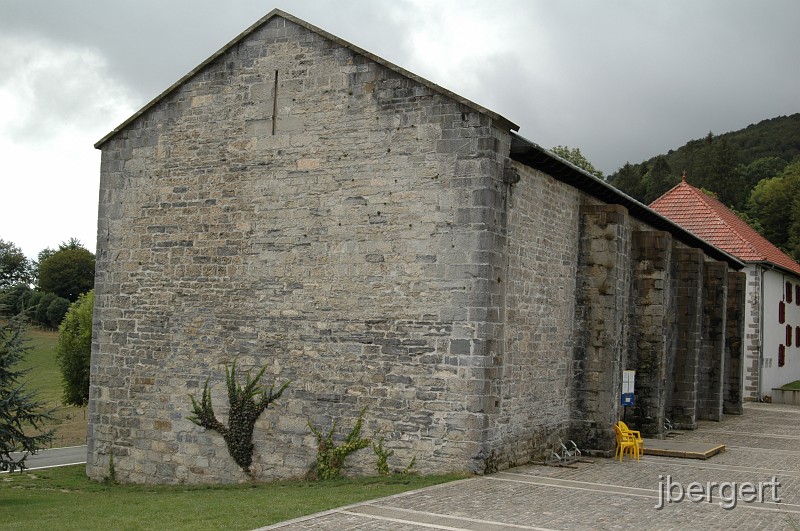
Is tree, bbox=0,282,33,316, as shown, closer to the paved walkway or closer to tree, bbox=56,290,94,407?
the paved walkway

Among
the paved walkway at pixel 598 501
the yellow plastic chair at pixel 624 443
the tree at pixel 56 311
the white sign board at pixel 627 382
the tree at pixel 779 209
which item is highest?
the tree at pixel 779 209

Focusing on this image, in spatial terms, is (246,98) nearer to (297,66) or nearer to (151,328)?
(297,66)

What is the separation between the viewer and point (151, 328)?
52.0 ft

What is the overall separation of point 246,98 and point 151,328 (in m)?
4.50

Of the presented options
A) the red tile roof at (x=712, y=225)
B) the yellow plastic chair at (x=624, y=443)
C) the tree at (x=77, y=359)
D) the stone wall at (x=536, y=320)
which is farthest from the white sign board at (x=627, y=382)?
the tree at (x=77, y=359)

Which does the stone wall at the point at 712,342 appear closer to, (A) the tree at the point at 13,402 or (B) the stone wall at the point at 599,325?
(B) the stone wall at the point at 599,325

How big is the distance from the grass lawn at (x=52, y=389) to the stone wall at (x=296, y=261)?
508 centimetres

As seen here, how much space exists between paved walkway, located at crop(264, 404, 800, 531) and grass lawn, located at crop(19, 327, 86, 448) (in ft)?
37.7

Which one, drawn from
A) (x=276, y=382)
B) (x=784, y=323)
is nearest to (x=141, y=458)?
(x=276, y=382)

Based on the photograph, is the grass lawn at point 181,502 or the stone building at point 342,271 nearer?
the grass lawn at point 181,502

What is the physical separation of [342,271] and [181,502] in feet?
13.9

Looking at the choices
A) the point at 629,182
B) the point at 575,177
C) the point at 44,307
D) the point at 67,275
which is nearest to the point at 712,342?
the point at 575,177

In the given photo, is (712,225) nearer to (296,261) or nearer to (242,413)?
(296,261)

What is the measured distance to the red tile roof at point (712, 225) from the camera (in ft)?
107
